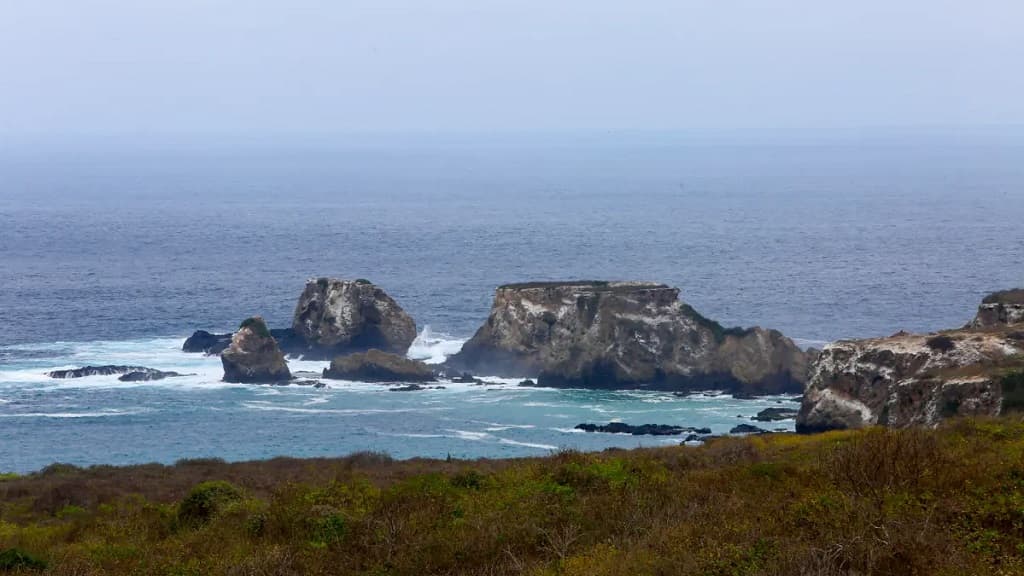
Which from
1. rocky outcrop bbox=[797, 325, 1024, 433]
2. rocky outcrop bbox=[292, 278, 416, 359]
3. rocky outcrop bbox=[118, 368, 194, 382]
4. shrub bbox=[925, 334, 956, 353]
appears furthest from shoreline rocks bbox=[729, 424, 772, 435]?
rocky outcrop bbox=[118, 368, 194, 382]

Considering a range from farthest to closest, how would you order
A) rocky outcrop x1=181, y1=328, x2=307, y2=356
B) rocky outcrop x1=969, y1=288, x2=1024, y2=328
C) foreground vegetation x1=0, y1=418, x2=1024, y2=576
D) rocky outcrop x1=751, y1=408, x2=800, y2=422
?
rocky outcrop x1=181, y1=328, x2=307, y2=356 → rocky outcrop x1=751, y1=408, x2=800, y2=422 → rocky outcrop x1=969, y1=288, x2=1024, y2=328 → foreground vegetation x1=0, y1=418, x2=1024, y2=576

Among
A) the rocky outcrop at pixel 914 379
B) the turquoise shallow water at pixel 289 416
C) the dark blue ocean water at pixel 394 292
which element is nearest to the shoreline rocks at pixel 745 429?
the turquoise shallow water at pixel 289 416

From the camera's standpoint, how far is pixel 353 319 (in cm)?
8981

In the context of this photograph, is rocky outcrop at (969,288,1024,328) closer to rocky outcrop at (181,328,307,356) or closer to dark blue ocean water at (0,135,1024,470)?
dark blue ocean water at (0,135,1024,470)

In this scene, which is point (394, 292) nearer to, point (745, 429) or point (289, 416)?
point (289, 416)

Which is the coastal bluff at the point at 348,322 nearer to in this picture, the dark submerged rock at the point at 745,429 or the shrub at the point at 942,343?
the dark submerged rock at the point at 745,429

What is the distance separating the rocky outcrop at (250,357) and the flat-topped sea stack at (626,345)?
535 inches

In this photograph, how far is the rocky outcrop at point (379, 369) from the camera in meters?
83.8

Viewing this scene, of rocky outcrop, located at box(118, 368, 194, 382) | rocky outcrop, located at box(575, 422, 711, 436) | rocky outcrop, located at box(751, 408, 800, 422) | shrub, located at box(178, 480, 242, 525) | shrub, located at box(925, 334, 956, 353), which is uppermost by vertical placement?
shrub, located at box(178, 480, 242, 525)

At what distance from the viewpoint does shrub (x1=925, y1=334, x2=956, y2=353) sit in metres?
61.3

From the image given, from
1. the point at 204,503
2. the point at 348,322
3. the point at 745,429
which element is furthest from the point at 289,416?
the point at 204,503

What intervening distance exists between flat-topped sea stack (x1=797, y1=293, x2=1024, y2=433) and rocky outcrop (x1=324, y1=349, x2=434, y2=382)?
27.9m

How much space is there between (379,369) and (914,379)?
37039mm

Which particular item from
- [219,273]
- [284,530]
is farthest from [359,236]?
[284,530]
